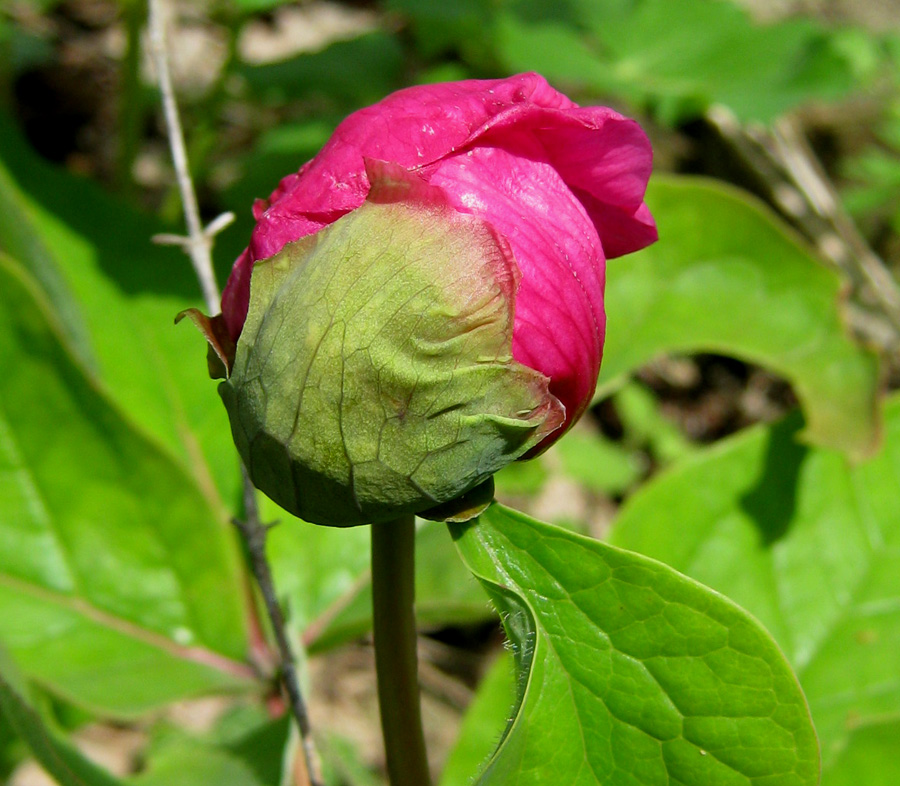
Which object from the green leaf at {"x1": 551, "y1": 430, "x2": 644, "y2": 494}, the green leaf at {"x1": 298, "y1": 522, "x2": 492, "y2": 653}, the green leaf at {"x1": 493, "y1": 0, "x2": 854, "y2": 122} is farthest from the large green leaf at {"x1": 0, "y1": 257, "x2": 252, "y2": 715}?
the green leaf at {"x1": 551, "y1": 430, "x2": 644, "y2": 494}

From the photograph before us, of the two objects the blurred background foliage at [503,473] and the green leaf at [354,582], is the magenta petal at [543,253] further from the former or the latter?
the green leaf at [354,582]

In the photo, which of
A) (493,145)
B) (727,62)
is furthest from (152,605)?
(727,62)

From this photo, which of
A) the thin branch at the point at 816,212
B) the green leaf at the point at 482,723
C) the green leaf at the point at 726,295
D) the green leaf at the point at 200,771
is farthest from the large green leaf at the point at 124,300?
the thin branch at the point at 816,212

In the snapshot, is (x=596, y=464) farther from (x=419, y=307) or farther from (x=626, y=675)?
(x=419, y=307)

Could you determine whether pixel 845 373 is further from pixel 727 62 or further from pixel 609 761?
pixel 727 62

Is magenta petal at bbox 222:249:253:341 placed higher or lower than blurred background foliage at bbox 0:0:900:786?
higher

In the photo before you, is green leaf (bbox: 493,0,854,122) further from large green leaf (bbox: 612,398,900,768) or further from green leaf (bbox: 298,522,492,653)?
green leaf (bbox: 298,522,492,653)

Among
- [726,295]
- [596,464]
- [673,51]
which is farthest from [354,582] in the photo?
[673,51]
